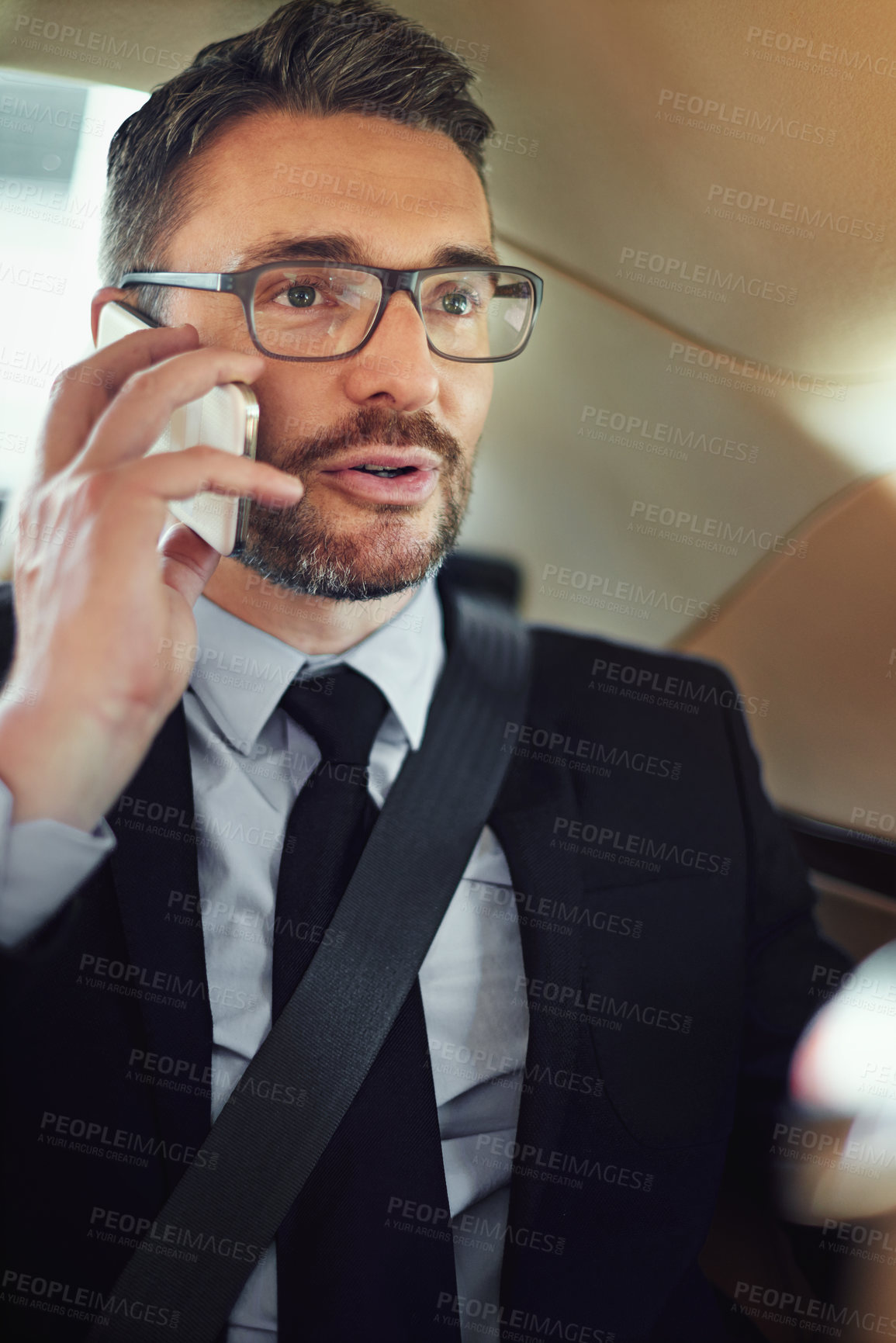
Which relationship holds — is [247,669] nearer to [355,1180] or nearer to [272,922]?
[272,922]

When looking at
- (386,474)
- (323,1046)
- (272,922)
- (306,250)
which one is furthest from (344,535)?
(323,1046)

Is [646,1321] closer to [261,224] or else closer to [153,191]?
[261,224]

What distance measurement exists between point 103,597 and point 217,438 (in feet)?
0.62

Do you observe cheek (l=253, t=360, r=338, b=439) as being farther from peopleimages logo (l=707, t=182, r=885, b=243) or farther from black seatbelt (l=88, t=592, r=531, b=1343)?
peopleimages logo (l=707, t=182, r=885, b=243)

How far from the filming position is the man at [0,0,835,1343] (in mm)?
797

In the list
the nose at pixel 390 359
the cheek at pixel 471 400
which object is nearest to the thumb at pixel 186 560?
the nose at pixel 390 359

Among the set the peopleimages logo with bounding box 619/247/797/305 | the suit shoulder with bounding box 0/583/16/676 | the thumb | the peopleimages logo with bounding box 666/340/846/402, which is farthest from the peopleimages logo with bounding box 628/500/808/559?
the suit shoulder with bounding box 0/583/16/676

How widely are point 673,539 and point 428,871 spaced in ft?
2.37

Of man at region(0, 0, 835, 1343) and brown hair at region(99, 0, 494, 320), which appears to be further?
brown hair at region(99, 0, 494, 320)

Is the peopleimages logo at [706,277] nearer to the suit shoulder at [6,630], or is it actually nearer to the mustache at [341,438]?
the mustache at [341,438]

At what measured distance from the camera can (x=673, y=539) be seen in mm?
1407

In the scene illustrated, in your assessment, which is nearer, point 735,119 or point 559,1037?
point 559,1037

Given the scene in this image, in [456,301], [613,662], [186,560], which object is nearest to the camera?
[186,560]

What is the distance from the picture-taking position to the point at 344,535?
96 centimetres
